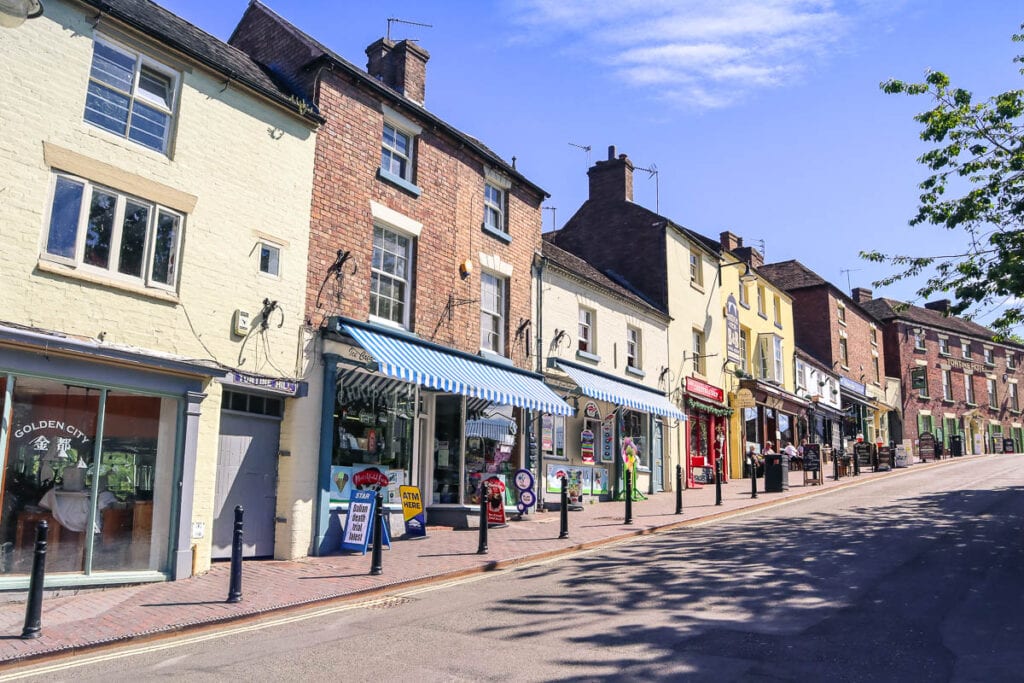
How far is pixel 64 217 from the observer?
9242 millimetres

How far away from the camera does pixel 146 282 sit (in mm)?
9938

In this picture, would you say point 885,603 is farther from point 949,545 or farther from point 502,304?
point 502,304

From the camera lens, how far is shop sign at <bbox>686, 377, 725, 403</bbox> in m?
25.1

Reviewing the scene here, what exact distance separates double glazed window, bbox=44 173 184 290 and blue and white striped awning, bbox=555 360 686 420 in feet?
32.5

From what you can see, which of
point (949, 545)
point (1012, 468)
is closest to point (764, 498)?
point (949, 545)

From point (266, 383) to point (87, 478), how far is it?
2.70m

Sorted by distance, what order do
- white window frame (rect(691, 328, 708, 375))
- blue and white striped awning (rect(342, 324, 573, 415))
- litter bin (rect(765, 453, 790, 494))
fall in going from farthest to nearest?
white window frame (rect(691, 328, 708, 375)) → litter bin (rect(765, 453, 790, 494)) → blue and white striped awning (rect(342, 324, 573, 415))

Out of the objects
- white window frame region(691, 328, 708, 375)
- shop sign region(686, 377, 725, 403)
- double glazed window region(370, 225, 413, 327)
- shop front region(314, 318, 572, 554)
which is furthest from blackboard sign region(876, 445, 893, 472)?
double glazed window region(370, 225, 413, 327)

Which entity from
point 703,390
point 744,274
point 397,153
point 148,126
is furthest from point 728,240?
point 148,126

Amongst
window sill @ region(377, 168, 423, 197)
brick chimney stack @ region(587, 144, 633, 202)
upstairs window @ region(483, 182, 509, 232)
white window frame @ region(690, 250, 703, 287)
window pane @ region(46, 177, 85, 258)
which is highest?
brick chimney stack @ region(587, 144, 633, 202)

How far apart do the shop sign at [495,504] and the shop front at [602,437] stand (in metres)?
2.96

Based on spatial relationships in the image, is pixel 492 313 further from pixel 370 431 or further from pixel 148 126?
pixel 148 126

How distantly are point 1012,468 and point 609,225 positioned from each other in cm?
1796

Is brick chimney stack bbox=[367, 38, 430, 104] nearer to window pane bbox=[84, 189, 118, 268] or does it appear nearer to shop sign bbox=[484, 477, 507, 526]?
window pane bbox=[84, 189, 118, 268]
